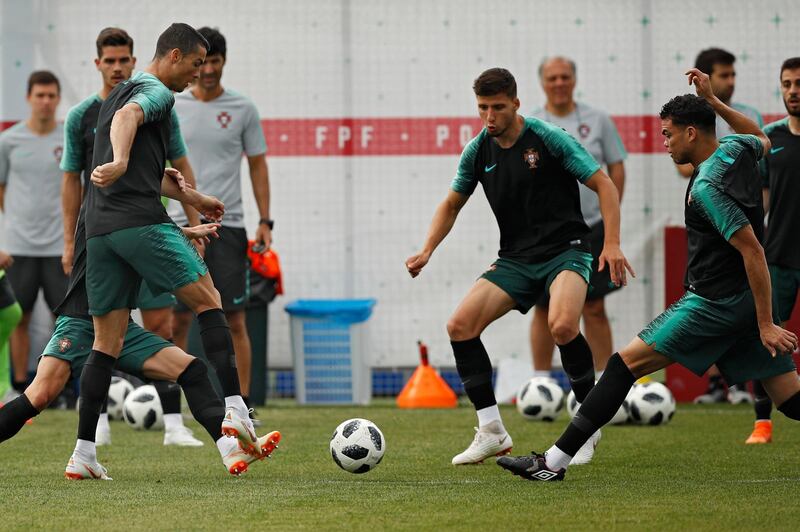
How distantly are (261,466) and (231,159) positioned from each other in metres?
3.31

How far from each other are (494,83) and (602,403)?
1.81m

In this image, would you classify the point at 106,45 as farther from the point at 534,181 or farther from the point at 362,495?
the point at 362,495

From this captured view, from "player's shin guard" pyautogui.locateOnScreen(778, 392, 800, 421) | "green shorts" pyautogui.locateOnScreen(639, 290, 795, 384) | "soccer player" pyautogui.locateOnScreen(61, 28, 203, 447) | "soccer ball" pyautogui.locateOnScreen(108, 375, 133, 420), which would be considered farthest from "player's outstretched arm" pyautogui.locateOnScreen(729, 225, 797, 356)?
"soccer ball" pyautogui.locateOnScreen(108, 375, 133, 420)

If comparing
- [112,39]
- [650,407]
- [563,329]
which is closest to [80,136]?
[112,39]

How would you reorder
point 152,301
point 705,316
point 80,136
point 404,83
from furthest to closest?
point 404,83 → point 152,301 → point 80,136 → point 705,316

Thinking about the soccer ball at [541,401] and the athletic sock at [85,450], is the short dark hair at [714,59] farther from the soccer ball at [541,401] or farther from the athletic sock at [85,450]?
the athletic sock at [85,450]

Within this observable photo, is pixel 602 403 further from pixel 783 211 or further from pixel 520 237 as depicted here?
pixel 783 211

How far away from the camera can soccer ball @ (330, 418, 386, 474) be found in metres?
6.68

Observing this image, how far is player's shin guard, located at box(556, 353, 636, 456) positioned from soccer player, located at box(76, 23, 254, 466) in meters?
1.54

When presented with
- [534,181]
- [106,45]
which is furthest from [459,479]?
[106,45]

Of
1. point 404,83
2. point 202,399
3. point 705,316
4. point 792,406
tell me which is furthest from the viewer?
point 404,83

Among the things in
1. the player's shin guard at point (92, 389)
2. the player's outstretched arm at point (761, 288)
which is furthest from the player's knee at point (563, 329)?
the player's shin guard at point (92, 389)

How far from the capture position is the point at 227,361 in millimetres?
6672

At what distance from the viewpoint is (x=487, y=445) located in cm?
726
